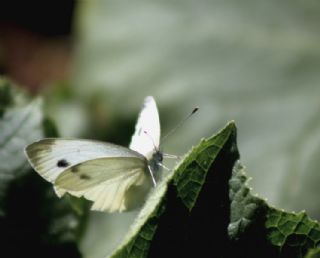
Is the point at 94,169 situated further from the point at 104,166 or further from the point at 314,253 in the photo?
the point at 314,253

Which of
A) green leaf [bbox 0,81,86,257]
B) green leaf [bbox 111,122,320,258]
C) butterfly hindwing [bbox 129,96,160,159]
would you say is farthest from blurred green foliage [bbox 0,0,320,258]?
green leaf [bbox 111,122,320,258]

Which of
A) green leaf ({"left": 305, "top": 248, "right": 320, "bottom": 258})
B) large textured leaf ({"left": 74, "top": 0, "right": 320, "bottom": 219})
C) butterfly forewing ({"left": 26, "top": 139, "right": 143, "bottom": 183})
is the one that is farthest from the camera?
large textured leaf ({"left": 74, "top": 0, "right": 320, "bottom": 219})

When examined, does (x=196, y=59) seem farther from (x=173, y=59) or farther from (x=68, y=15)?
(x=68, y=15)

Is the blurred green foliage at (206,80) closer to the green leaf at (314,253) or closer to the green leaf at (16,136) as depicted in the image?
the green leaf at (16,136)

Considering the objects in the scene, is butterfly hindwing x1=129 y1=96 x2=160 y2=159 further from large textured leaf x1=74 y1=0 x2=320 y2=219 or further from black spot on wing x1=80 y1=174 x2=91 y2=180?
large textured leaf x1=74 y1=0 x2=320 y2=219

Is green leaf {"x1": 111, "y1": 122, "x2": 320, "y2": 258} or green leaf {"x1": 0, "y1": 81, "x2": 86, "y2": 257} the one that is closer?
green leaf {"x1": 111, "y1": 122, "x2": 320, "y2": 258}

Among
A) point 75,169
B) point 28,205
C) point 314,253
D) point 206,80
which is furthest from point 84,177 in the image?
point 206,80

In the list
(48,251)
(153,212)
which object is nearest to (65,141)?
(48,251)
